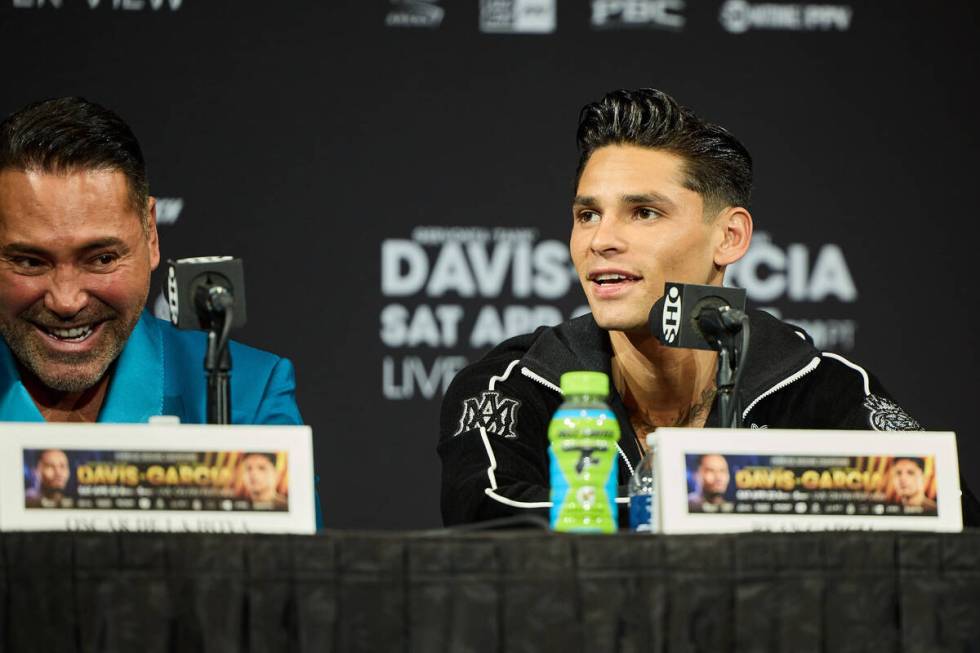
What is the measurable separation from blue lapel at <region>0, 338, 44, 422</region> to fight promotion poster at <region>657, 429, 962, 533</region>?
133 cm

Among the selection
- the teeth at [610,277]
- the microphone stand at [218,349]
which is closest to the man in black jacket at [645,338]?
the teeth at [610,277]

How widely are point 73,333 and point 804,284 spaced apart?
6.26 feet

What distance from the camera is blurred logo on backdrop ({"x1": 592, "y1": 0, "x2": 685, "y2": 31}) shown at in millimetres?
3734

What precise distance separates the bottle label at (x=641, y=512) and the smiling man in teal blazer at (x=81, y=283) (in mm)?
924

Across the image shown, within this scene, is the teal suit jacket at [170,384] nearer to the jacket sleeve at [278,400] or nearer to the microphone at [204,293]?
the jacket sleeve at [278,400]

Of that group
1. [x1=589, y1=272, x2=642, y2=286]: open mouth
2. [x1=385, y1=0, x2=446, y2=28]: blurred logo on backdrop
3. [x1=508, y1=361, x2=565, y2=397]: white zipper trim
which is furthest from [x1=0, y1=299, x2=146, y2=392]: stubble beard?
[x1=385, y1=0, x2=446, y2=28]: blurred logo on backdrop

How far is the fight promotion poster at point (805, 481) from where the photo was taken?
5.44 ft

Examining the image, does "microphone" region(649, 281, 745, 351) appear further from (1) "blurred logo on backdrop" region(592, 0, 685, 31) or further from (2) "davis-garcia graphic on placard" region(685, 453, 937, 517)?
(1) "blurred logo on backdrop" region(592, 0, 685, 31)

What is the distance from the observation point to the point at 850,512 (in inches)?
66.5

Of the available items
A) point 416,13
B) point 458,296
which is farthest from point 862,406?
point 416,13

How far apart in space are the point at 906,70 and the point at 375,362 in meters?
1.57

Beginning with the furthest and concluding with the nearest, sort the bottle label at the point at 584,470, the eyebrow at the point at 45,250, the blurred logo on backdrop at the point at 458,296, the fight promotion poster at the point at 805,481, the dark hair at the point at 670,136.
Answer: the blurred logo on backdrop at the point at 458,296, the dark hair at the point at 670,136, the eyebrow at the point at 45,250, the bottle label at the point at 584,470, the fight promotion poster at the point at 805,481

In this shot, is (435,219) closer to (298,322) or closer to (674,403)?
(298,322)

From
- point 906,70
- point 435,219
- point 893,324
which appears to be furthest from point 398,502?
point 906,70
